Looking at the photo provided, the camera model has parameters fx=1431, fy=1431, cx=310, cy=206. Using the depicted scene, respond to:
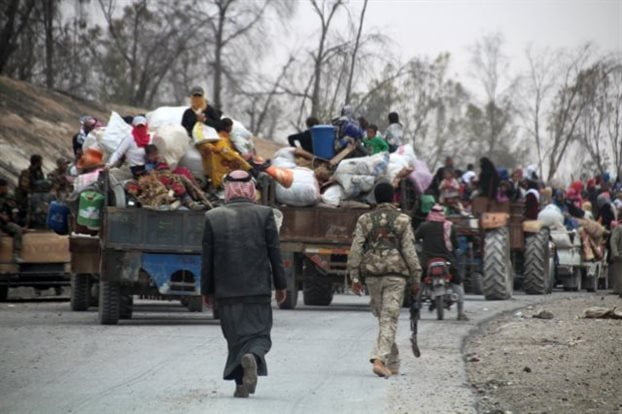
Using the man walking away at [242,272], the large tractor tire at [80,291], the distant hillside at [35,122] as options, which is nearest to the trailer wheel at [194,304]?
the large tractor tire at [80,291]

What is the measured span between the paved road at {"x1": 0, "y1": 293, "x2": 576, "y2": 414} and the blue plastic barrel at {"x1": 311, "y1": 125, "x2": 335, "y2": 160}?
385 cm

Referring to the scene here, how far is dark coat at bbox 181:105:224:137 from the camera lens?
66.5ft

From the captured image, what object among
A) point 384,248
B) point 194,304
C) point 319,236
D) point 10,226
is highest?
point 10,226

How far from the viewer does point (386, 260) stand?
13.7 m

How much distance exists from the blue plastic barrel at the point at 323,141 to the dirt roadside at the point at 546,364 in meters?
4.02

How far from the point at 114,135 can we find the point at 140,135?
49 cm

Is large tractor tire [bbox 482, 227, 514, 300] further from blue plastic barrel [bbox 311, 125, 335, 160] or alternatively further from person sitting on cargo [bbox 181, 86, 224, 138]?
person sitting on cargo [bbox 181, 86, 224, 138]

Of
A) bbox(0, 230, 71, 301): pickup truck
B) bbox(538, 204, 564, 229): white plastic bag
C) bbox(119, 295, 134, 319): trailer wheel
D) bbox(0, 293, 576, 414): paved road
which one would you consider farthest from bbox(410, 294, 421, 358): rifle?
bbox(538, 204, 564, 229): white plastic bag

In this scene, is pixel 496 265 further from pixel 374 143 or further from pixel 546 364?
pixel 546 364

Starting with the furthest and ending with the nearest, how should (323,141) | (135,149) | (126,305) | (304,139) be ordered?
1. (304,139)
2. (323,141)
3. (126,305)
4. (135,149)

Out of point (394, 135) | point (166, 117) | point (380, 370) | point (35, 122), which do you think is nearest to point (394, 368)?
point (380, 370)

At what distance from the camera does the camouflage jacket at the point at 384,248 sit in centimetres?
1370

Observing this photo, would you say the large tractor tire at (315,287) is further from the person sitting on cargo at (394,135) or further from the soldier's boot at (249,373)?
the soldier's boot at (249,373)

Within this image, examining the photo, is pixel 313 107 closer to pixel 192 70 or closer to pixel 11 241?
pixel 192 70
